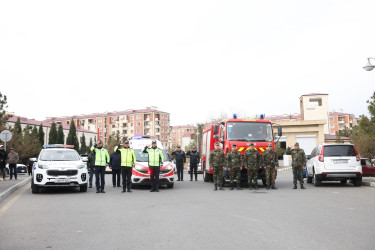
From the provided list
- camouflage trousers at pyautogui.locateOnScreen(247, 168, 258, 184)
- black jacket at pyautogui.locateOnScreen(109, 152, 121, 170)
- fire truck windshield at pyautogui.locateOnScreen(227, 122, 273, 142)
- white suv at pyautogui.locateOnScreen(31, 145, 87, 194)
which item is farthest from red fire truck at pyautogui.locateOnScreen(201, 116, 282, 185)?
white suv at pyautogui.locateOnScreen(31, 145, 87, 194)

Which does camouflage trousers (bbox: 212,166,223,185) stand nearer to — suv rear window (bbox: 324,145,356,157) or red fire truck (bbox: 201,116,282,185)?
red fire truck (bbox: 201,116,282,185)

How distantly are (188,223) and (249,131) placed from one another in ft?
30.9

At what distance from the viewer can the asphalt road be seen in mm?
5855

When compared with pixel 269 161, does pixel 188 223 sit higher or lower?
lower

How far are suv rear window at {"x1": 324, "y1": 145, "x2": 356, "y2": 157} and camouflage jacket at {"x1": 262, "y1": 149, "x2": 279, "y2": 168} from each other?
87.1 inches

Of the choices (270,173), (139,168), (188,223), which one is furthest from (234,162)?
(188,223)

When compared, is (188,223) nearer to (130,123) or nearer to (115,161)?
(115,161)

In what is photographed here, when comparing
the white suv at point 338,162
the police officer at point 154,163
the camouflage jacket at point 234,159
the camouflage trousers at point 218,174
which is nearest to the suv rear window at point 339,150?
the white suv at point 338,162

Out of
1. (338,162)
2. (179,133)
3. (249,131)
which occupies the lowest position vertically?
(338,162)

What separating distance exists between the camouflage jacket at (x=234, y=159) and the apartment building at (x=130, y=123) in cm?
10746

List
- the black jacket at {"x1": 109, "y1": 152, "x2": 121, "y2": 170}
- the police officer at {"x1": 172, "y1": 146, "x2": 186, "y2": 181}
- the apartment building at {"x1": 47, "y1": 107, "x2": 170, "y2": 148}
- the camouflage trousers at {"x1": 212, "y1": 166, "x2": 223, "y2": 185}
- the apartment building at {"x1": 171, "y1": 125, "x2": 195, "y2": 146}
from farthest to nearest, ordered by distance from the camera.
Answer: the apartment building at {"x1": 171, "y1": 125, "x2": 195, "y2": 146}, the apartment building at {"x1": 47, "y1": 107, "x2": 170, "y2": 148}, the police officer at {"x1": 172, "y1": 146, "x2": 186, "y2": 181}, the black jacket at {"x1": 109, "y1": 152, "x2": 121, "y2": 170}, the camouflage trousers at {"x1": 212, "y1": 166, "x2": 223, "y2": 185}

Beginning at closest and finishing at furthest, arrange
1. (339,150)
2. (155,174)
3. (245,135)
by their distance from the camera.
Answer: (155,174) → (339,150) → (245,135)

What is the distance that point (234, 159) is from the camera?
1512 centimetres

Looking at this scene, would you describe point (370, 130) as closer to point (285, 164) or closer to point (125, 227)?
point (125, 227)
